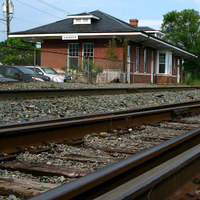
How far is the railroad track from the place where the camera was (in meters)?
2.23

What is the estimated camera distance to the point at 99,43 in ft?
94.6

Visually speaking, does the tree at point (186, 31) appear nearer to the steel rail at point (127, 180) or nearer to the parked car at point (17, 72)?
the parked car at point (17, 72)

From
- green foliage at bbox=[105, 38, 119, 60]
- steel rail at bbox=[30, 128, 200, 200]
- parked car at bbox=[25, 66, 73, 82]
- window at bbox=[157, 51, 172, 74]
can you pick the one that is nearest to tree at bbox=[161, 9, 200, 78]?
window at bbox=[157, 51, 172, 74]

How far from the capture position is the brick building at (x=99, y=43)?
2636cm

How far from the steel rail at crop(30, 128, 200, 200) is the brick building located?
2151 cm

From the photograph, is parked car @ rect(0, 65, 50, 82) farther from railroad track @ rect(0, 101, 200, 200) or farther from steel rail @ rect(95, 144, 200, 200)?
steel rail @ rect(95, 144, 200, 200)

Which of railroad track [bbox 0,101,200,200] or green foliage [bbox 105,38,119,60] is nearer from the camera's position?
railroad track [bbox 0,101,200,200]

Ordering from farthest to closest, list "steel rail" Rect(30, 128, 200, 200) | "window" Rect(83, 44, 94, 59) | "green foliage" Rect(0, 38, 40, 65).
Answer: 1. "window" Rect(83, 44, 94, 59)
2. "green foliage" Rect(0, 38, 40, 65)
3. "steel rail" Rect(30, 128, 200, 200)

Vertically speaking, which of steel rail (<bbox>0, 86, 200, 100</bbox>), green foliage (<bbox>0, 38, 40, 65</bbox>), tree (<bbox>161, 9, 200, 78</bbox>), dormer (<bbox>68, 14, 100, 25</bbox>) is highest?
tree (<bbox>161, 9, 200, 78</bbox>)

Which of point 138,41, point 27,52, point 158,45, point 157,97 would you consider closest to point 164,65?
point 158,45

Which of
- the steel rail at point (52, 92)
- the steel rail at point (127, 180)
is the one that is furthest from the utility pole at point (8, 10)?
the steel rail at point (127, 180)

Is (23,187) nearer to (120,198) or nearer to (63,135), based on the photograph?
(120,198)

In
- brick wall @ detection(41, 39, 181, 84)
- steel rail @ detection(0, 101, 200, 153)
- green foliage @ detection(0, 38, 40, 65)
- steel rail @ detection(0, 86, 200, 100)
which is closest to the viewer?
steel rail @ detection(0, 101, 200, 153)

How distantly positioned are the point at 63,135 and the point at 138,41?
26.0 metres
